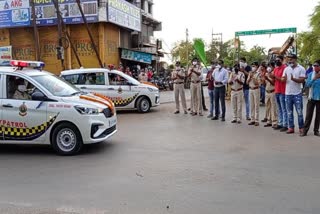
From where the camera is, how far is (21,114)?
8336mm

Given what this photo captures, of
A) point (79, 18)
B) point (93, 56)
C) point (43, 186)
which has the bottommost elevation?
point (43, 186)

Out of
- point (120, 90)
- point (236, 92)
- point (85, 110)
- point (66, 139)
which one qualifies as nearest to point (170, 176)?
point (85, 110)

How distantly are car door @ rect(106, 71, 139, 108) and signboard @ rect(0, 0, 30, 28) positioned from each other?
17680 mm

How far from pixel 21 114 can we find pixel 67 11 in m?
23.3

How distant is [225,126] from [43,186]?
23.0ft

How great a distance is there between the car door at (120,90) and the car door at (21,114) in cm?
723

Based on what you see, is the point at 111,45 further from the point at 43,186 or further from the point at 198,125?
the point at 43,186

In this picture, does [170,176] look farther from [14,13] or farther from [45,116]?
[14,13]

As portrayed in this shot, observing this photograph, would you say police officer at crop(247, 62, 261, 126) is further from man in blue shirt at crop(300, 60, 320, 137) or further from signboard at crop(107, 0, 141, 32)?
signboard at crop(107, 0, 141, 32)

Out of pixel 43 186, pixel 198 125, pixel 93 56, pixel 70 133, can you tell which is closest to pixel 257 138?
pixel 198 125

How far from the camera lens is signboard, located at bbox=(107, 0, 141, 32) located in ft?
99.3

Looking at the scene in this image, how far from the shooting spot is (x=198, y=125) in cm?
1234

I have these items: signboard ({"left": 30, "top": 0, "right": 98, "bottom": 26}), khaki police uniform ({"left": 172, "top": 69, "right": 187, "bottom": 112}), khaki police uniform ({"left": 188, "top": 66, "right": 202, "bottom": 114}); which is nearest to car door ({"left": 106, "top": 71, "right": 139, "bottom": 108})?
khaki police uniform ({"left": 172, "top": 69, "right": 187, "bottom": 112})

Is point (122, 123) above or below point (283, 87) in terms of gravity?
below
